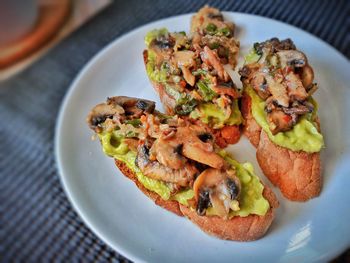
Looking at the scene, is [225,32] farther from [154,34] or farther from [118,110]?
[118,110]

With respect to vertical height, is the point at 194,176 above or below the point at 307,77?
below

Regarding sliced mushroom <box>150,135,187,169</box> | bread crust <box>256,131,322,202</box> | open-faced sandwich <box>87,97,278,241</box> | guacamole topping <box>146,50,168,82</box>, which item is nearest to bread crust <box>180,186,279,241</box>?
open-faced sandwich <box>87,97,278,241</box>

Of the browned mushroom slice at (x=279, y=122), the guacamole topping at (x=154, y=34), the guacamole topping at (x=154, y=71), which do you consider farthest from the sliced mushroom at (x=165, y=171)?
the guacamole topping at (x=154, y=34)

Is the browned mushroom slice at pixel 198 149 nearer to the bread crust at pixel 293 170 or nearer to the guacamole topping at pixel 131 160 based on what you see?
the guacamole topping at pixel 131 160

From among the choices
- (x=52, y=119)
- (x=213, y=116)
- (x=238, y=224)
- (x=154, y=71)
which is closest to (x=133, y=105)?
(x=154, y=71)

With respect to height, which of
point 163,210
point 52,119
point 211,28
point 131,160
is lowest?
point 52,119

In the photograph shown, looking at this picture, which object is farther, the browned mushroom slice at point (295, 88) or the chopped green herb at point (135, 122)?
the chopped green herb at point (135, 122)

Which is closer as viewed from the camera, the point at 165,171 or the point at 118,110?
the point at 165,171
